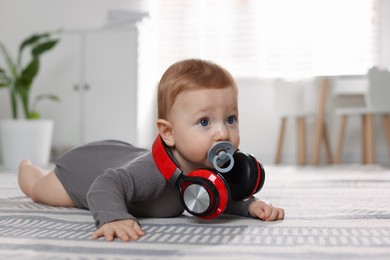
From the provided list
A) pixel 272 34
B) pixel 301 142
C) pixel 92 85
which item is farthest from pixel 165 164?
pixel 272 34

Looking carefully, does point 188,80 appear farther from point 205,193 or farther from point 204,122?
point 205,193

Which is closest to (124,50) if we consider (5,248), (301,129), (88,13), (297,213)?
(88,13)

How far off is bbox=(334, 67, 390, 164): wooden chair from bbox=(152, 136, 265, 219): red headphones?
95.7 inches

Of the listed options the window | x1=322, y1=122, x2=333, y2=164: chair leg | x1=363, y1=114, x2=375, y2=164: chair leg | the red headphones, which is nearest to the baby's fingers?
the red headphones

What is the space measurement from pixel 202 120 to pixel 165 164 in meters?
0.11

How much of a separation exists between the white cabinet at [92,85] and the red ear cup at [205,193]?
266 cm

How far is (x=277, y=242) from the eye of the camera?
75 cm

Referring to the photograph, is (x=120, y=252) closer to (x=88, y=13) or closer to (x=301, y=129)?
(x=301, y=129)

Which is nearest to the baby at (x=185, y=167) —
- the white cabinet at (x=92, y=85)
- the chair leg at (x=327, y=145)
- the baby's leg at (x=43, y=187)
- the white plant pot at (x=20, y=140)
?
the baby's leg at (x=43, y=187)

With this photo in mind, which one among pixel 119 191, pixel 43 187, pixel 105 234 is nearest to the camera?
pixel 105 234

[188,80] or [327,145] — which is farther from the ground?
[188,80]

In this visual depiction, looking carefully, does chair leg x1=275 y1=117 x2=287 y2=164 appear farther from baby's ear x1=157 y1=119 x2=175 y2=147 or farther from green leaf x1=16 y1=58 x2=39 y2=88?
baby's ear x1=157 y1=119 x2=175 y2=147

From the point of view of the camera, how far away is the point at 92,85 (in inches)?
142

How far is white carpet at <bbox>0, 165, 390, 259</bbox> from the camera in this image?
68cm
